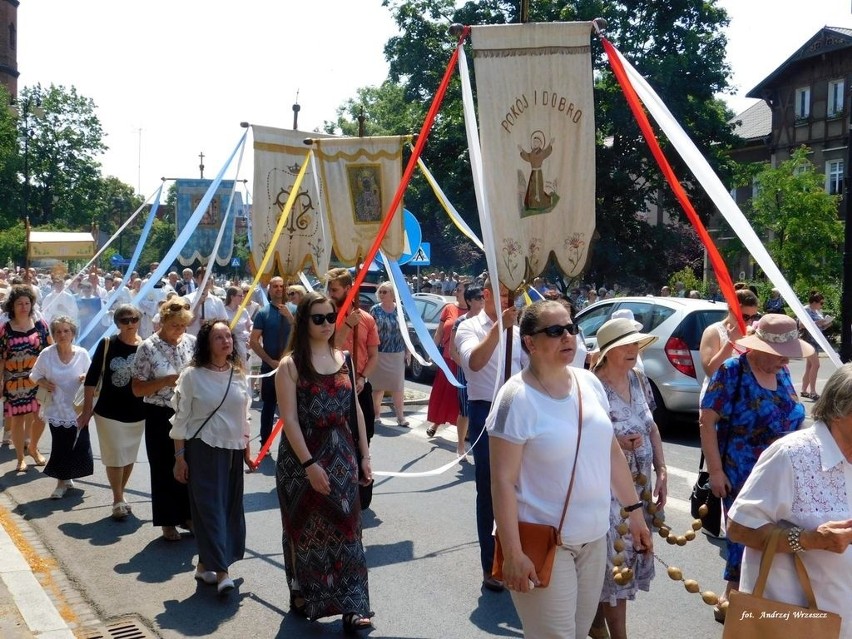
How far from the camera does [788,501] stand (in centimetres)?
325

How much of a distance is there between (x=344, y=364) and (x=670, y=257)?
31831 mm

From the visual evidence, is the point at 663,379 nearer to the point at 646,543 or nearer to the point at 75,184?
the point at 646,543

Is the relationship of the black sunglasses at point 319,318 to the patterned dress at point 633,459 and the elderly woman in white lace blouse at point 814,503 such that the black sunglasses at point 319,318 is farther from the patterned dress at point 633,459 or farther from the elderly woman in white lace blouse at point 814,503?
the elderly woman in white lace blouse at point 814,503

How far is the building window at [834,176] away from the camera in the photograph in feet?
132

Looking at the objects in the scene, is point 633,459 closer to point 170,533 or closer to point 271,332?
point 170,533

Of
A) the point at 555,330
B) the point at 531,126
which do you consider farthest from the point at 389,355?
the point at 555,330

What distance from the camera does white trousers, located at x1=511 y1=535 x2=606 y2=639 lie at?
11.8ft

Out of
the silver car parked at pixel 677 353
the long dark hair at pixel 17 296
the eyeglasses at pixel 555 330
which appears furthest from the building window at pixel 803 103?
the eyeglasses at pixel 555 330

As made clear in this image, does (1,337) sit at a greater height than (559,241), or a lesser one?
lesser

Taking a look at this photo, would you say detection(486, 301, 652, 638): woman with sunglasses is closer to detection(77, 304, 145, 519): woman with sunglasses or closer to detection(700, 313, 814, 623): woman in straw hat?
detection(700, 313, 814, 623): woman in straw hat

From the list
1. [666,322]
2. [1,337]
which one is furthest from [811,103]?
[1,337]

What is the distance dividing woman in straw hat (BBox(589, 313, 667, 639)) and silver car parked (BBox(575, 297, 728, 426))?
242 inches

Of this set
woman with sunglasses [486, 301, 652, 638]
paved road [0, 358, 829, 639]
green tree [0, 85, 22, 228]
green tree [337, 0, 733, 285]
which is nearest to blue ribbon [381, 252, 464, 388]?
paved road [0, 358, 829, 639]

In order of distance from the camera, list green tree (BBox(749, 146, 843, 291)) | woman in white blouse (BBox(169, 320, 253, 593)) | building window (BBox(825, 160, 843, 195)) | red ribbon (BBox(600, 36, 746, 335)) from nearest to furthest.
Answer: red ribbon (BBox(600, 36, 746, 335))
woman in white blouse (BBox(169, 320, 253, 593))
green tree (BBox(749, 146, 843, 291))
building window (BBox(825, 160, 843, 195))
